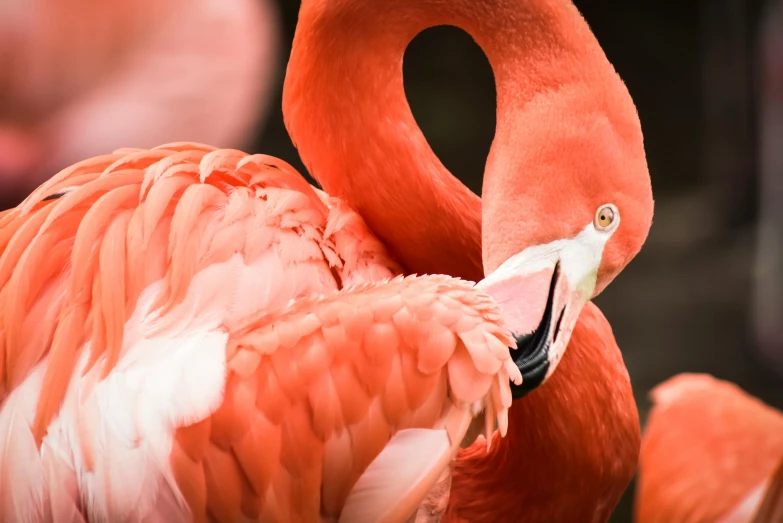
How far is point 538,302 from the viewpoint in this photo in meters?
1.06

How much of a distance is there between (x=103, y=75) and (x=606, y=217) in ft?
A: 3.00

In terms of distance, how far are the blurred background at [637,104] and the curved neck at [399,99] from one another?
40cm

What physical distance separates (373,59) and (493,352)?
50 cm

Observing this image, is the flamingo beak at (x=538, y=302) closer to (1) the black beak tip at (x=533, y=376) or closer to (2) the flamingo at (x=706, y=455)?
(1) the black beak tip at (x=533, y=376)

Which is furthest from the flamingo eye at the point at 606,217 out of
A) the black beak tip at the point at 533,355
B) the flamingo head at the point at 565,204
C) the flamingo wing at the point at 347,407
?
the flamingo wing at the point at 347,407

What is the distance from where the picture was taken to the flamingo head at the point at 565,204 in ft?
3.56

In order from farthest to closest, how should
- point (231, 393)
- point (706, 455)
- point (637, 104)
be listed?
point (637, 104) → point (706, 455) → point (231, 393)

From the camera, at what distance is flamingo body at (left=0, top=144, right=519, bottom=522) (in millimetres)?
953

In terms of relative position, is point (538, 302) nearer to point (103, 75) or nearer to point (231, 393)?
point (231, 393)

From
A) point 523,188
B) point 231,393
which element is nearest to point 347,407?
point 231,393

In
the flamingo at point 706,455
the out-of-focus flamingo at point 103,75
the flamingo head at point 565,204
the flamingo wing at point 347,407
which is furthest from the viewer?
the flamingo at point 706,455

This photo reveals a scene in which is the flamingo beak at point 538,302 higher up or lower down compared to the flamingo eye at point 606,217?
lower down

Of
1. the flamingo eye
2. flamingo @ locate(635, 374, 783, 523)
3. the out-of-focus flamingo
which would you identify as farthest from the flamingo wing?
flamingo @ locate(635, 374, 783, 523)

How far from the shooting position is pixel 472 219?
127 cm
